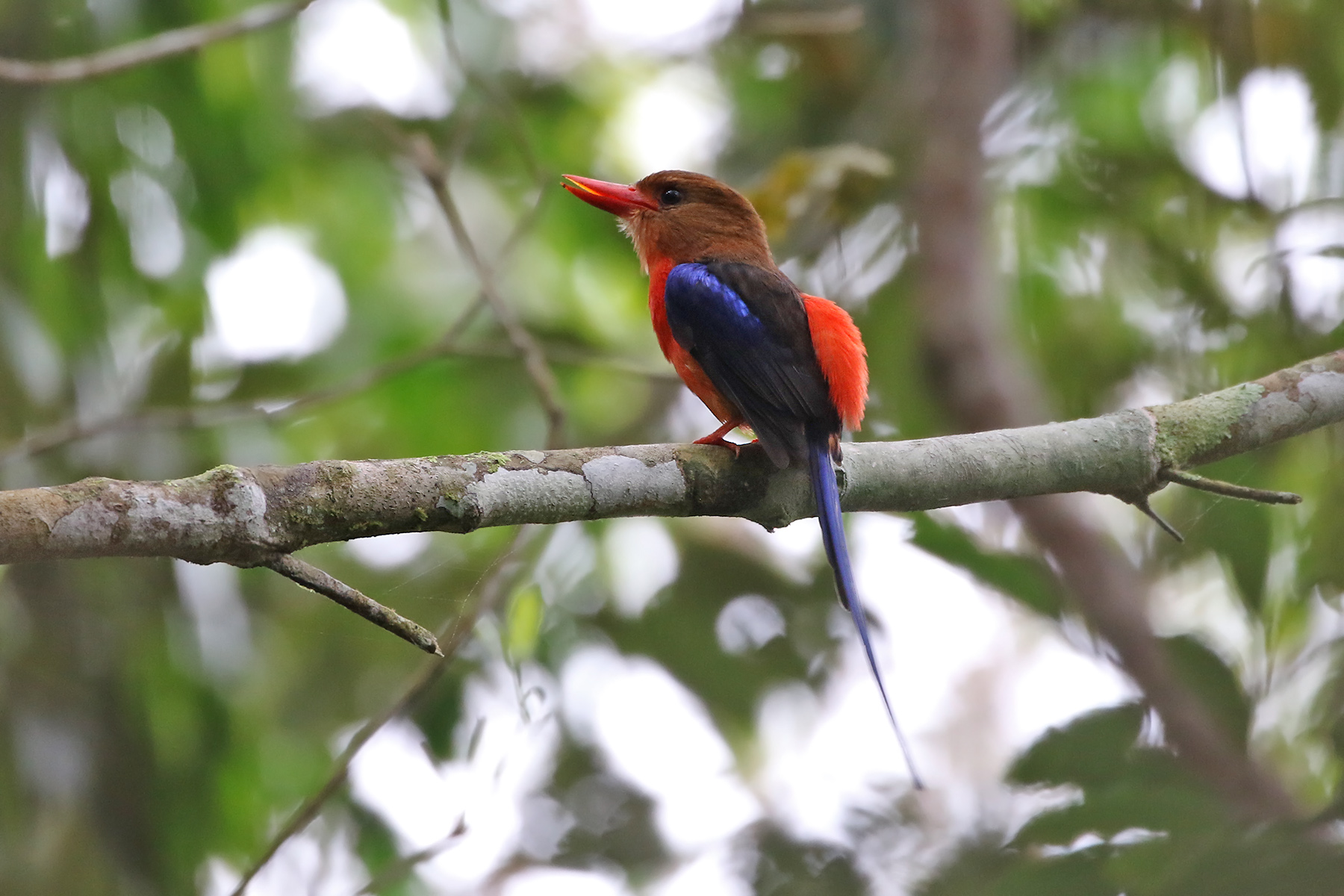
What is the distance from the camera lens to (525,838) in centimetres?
372

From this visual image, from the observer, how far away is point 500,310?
3545 millimetres

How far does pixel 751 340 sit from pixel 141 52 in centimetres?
183

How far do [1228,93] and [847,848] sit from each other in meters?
2.77

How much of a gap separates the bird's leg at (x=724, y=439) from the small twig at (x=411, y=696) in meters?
0.55

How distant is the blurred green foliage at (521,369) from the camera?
3.03m

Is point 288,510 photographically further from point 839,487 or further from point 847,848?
point 847,848

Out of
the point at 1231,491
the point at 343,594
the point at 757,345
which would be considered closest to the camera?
the point at 343,594

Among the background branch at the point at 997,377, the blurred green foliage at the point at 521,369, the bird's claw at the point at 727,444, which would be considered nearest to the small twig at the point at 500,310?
the blurred green foliage at the point at 521,369

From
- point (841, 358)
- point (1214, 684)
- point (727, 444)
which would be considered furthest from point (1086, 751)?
point (841, 358)

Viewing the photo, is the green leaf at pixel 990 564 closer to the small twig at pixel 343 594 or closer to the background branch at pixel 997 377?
the background branch at pixel 997 377

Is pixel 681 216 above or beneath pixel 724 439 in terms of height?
above

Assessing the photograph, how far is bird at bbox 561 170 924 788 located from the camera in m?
2.46

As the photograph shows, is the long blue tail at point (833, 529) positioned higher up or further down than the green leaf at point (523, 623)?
further down

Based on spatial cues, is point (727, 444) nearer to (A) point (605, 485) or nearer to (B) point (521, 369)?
(A) point (605, 485)
